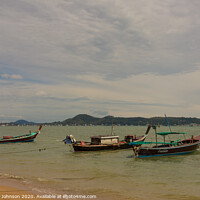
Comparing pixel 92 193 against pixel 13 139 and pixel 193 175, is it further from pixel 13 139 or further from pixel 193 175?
pixel 13 139

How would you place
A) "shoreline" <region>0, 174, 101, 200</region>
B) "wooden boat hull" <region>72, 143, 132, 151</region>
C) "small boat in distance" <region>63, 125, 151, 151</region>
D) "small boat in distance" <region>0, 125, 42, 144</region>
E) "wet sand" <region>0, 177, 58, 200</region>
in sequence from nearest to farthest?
"wet sand" <region>0, 177, 58, 200</region> < "shoreline" <region>0, 174, 101, 200</region> < "wooden boat hull" <region>72, 143, 132, 151</region> < "small boat in distance" <region>63, 125, 151, 151</region> < "small boat in distance" <region>0, 125, 42, 144</region>

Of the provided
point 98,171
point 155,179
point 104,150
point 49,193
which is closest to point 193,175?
point 155,179

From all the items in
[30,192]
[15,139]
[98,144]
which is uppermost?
[98,144]

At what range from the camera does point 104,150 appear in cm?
3850

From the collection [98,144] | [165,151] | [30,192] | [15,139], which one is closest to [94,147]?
[98,144]

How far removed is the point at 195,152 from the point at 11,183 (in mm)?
30543

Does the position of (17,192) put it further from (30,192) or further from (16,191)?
(30,192)

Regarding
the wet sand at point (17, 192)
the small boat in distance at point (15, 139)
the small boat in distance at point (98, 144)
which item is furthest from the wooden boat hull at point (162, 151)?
the small boat in distance at point (15, 139)

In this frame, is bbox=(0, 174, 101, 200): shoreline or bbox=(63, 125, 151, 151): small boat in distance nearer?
bbox=(0, 174, 101, 200): shoreline

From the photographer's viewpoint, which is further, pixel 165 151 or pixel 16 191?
pixel 165 151

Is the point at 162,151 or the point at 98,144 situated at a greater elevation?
the point at 98,144

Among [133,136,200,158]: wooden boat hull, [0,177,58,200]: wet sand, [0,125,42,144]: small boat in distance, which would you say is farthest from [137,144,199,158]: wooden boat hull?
[0,125,42,144]: small boat in distance

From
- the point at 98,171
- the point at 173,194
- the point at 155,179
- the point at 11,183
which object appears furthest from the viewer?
the point at 98,171

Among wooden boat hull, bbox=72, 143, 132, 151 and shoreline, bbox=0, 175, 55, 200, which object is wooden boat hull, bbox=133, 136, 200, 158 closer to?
wooden boat hull, bbox=72, 143, 132, 151
